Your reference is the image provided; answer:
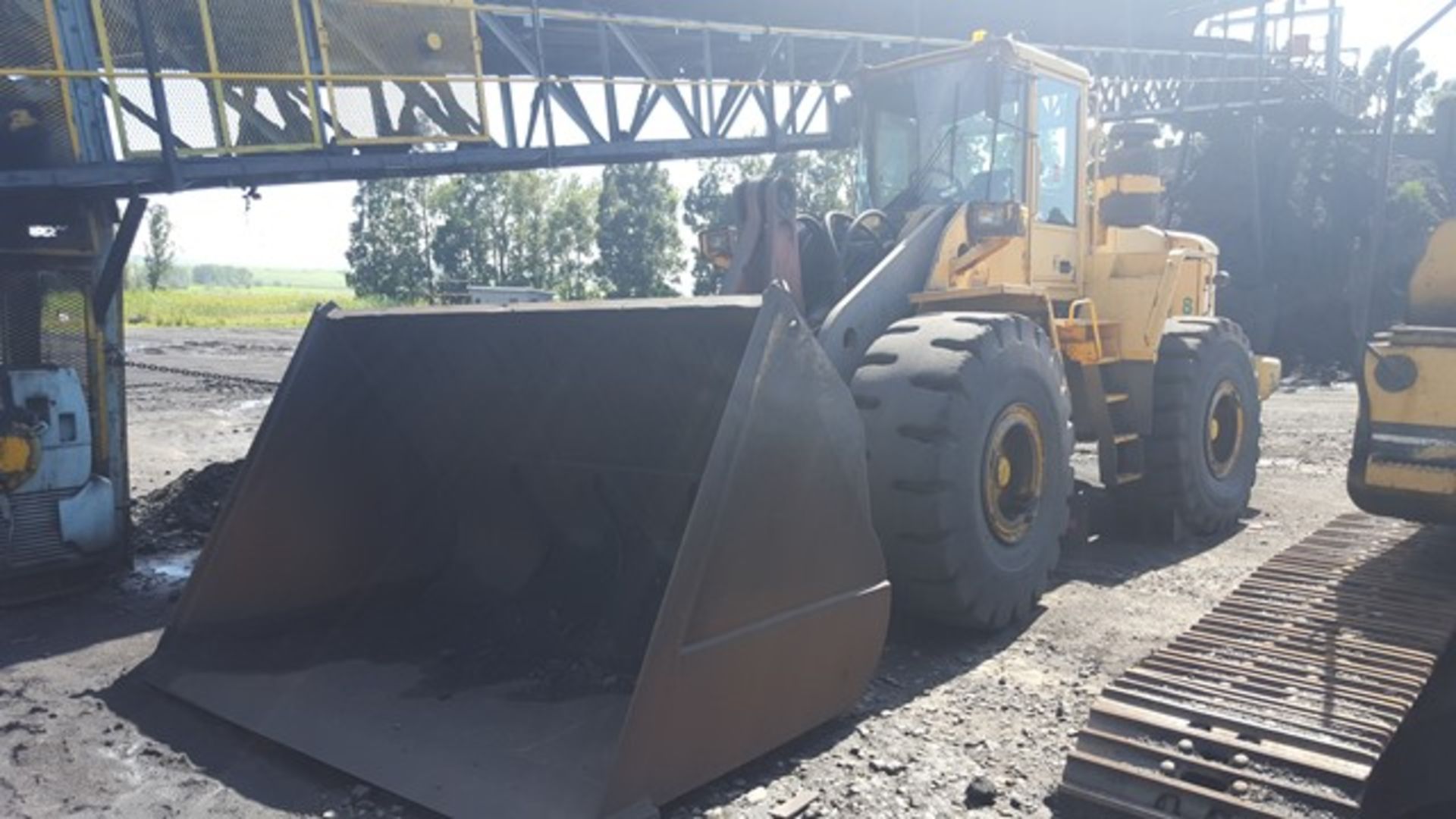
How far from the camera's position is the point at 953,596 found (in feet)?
15.8

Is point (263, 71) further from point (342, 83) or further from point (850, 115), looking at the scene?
point (850, 115)

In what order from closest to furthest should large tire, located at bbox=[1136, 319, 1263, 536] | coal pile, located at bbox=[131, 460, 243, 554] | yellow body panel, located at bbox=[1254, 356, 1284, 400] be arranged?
coal pile, located at bbox=[131, 460, 243, 554] → large tire, located at bbox=[1136, 319, 1263, 536] → yellow body panel, located at bbox=[1254, 356, 1284, 400]

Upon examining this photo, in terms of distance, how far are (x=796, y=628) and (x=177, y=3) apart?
565 centimetres

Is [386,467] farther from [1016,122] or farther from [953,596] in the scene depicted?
[1016,122]

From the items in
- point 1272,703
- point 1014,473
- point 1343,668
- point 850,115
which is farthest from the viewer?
point 850,115

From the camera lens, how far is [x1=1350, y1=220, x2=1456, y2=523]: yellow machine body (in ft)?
14.0

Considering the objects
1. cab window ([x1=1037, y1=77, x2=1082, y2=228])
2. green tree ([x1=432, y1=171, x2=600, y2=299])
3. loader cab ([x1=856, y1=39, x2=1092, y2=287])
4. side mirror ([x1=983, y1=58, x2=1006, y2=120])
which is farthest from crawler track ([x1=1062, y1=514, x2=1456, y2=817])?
green tree ([x1=432, y1=171, x2=600, y2=299])

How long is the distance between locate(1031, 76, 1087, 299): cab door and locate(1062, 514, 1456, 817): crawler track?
2.93m

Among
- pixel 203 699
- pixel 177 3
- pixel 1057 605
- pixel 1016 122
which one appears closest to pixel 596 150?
pixel 177 3

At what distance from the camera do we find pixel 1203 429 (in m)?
7.57

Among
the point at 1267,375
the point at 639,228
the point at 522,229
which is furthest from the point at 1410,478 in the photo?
the point at 522,229

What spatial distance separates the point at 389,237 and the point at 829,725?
138ft

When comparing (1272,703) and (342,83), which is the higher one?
(342,83)

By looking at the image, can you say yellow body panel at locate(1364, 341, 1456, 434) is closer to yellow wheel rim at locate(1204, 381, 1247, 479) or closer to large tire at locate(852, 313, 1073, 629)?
large tire at locate(852, 313, 1073, 629)
